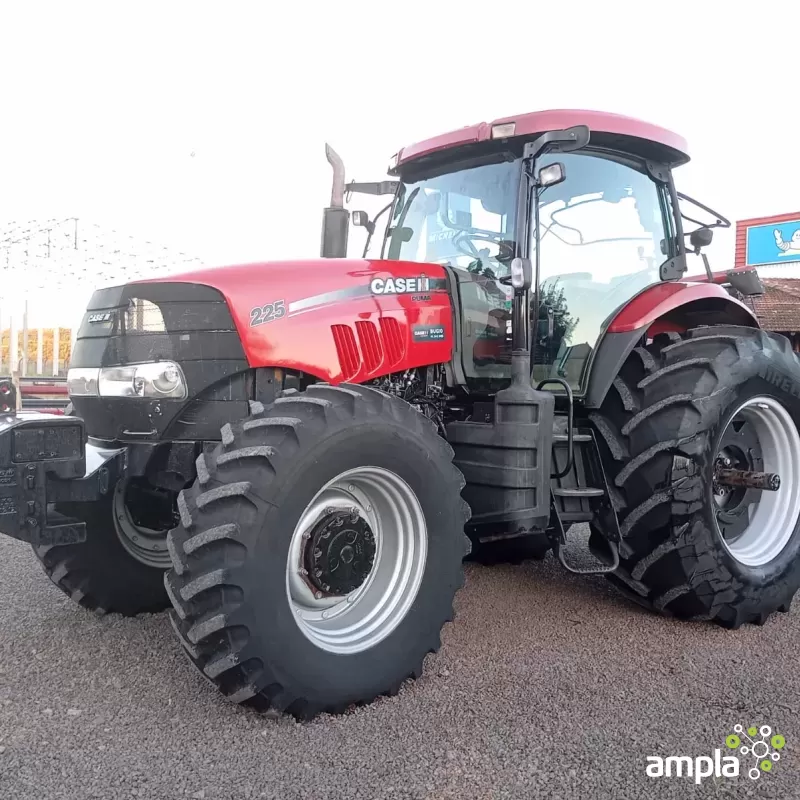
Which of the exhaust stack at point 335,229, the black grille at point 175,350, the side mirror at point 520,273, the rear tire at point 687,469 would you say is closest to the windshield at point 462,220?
the side mirror at point 520,273

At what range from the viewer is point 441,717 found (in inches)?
107

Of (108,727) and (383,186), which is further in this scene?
(383,186)

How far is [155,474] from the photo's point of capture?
3.20 m

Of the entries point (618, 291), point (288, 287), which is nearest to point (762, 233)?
point (618, 291)

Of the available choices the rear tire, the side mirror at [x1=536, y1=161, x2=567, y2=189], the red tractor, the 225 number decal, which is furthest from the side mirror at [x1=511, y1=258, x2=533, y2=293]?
the 225 number decal

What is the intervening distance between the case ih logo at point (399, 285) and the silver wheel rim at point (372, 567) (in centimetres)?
91

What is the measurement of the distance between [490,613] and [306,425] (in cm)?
173

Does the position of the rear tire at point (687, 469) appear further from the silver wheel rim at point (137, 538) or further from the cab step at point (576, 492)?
the silver wheel rim at point (137, 538)

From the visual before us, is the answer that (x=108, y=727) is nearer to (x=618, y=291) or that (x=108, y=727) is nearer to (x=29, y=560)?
(x=29, y=560)

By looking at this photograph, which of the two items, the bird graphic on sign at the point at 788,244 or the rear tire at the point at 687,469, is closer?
the rear tire at the point at 687,469

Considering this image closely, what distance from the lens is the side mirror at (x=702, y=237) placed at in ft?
14.7

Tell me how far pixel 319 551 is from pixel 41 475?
39.3 inches

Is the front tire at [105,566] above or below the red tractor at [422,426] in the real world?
below

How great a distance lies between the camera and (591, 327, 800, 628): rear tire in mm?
3590
